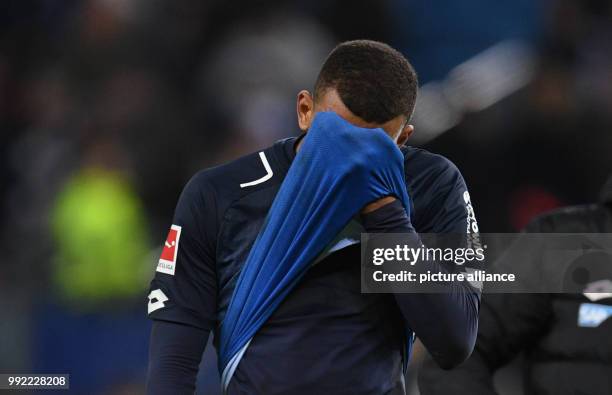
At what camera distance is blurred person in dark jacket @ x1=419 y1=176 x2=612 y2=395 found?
2877mm

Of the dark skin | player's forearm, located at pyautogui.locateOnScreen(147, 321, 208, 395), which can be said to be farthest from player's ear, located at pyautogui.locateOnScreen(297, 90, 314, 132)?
player's forearm, located at pyautogui.locateOnScreen(147, 321, 208, 395)

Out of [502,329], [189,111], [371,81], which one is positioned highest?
[189,111]

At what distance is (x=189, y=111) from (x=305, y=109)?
14.2 feet

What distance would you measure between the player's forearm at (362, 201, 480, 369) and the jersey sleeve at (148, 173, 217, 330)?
0.38 m

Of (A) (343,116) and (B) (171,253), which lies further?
(B) (171,253)

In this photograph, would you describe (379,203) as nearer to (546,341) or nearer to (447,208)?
(447,208)

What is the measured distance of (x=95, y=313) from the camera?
5.37 meters

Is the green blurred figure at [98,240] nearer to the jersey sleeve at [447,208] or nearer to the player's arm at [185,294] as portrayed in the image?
the player's arm at [185,294]

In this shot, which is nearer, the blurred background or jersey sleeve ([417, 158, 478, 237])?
jersey sleeve ([417, 158, 478, 237])

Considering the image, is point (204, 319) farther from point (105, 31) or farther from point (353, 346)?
point (105, 31)

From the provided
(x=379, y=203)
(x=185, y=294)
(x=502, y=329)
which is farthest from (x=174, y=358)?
(x=502, y=329)

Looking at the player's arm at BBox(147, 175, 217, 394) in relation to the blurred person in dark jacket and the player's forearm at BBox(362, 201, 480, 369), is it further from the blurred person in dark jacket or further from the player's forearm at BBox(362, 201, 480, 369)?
the blurred person in dark jacket

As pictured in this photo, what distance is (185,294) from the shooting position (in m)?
2.32

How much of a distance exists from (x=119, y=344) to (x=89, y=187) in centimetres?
122
